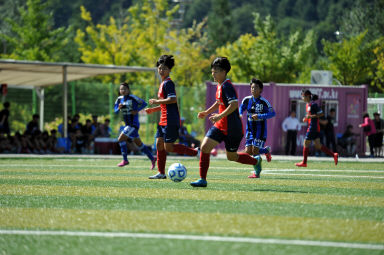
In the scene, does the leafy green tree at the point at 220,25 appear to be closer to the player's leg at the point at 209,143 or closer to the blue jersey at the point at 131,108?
the blue jersey at the point at 131,108

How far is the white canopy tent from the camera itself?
2298 centimetres

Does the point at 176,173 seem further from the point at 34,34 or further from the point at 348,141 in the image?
the point at 34,34

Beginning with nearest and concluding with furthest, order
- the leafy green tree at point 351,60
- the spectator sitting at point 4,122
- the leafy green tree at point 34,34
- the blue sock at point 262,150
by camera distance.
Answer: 1. the blue sock at point 262,150
2. the spectator sitting at point 4,122
3. the leafy green tree at point 351,60
4. the leafy green tree at point 34,34

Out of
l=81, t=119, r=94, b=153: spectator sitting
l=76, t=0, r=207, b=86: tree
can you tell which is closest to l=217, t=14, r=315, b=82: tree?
l=76, t=0, r=207, b=86: tree

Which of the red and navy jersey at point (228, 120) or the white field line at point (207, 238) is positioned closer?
the white field line at point (207, 238)

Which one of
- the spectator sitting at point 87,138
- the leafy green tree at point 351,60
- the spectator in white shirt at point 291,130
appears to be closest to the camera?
the spectator sitting at point 87,138

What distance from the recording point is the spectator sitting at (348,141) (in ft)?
86.4

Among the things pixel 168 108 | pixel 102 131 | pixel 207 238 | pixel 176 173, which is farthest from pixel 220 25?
pixel 207 238

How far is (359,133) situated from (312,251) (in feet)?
75.2

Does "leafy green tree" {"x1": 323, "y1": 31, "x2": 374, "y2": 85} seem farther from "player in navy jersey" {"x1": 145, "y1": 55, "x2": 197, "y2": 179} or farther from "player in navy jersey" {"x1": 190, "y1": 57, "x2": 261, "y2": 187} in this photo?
"player in navy jersey" {"x1": 190, "y1": 57, "x2": 261, "y2": 187}

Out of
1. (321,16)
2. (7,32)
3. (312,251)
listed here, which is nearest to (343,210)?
(312,251)

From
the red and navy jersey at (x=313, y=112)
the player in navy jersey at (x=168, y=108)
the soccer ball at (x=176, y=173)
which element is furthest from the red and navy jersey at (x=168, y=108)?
the red and navy jersey at (x=313, y=112)

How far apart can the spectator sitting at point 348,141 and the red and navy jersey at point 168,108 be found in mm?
16533

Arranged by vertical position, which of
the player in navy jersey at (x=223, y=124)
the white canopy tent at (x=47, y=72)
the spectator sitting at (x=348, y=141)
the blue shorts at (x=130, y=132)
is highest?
the white canopy tent at (x=47, y=72)
